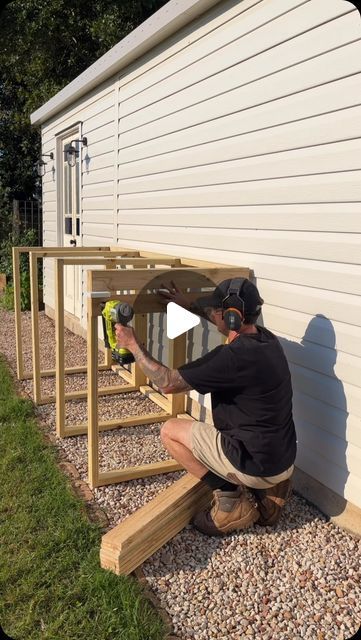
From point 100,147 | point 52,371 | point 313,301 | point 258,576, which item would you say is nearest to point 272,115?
point 313,301

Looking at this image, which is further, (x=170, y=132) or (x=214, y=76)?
(x=170, y=132)

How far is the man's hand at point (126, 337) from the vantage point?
2852 millimetres

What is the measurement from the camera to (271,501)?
2.95m

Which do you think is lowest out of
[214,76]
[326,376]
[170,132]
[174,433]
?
[174,433]

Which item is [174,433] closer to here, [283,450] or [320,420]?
[283,450]

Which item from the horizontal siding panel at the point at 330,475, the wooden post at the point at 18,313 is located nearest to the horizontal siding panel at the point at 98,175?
the wooden post at the point at 18,313

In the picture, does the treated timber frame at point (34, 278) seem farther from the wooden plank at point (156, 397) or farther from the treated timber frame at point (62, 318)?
the wooden plank at point (156, 397)

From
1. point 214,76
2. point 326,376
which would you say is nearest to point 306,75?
point 214,76

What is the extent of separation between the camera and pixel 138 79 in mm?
5473

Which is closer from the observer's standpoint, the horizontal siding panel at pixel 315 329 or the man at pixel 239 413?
the man at pixel 239 413

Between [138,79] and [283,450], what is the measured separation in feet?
14.2

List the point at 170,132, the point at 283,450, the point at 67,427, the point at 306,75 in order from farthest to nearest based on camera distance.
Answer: the point at 170,132 < the point at 67,427 < the point at 306,75 < the point at 283,450

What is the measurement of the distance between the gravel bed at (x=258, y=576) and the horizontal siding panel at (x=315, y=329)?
3.50 feet

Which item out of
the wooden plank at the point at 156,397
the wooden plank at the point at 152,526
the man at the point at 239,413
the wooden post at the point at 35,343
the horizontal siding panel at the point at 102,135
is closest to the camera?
the wooden plank at the point at 152,526
